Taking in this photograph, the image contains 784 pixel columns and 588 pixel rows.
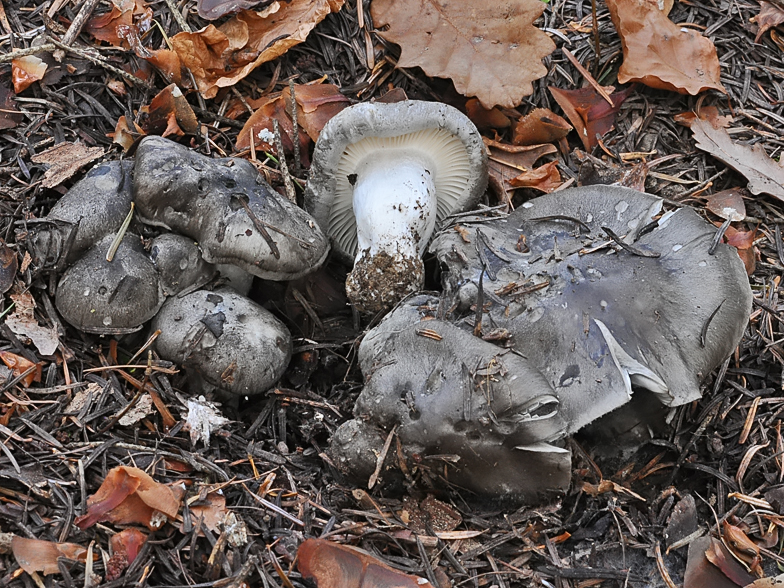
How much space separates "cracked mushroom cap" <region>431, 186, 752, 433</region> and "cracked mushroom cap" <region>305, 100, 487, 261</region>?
1.54 ft

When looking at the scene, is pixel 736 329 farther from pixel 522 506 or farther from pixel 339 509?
pixel 339 509

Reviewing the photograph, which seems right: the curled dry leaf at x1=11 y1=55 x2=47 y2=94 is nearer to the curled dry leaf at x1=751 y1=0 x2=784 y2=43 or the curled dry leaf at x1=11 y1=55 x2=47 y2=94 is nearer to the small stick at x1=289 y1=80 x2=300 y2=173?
the small stick at x1=289 y1=80 x2=300 y2=173

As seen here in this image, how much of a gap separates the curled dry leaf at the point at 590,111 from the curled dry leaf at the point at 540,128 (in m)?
0.10

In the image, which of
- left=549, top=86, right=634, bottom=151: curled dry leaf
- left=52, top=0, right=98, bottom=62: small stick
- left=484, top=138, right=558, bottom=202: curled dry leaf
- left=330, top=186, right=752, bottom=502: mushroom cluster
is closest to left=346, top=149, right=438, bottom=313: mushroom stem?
left=330, top=186, right=752, bottom=502: mushroom cluster

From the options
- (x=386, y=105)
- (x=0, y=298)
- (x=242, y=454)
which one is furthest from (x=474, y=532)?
(x=0, y=298)

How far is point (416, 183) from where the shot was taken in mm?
3389

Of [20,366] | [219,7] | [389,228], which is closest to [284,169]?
[389,228]

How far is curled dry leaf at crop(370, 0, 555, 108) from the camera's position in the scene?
3.66 m

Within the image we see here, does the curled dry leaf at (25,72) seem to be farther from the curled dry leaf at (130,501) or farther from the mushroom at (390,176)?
the curled dry leaf at (130,501)

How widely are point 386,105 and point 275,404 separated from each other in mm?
1467

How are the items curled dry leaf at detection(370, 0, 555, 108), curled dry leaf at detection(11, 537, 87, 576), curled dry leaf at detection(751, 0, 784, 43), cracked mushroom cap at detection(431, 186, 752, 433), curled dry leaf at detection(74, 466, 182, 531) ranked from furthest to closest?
curled dry leaf at detection(751, 0, 784, 43) → curled dry leaf at detection(370, 0, 555, 108) → cracked mushroom cap at detection(431, 186, 752, 433) → curled dry leaf at detection(74, 466, 182, 531) → curled dry leaf at detection(11, 537, 87, 576)

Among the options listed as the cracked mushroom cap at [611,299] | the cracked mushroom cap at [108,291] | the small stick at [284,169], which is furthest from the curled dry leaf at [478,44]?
the cracked mushroom cap at [108,291]

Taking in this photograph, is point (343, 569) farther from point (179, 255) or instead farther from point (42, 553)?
point (179, 255)

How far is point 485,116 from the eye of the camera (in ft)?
12.6
